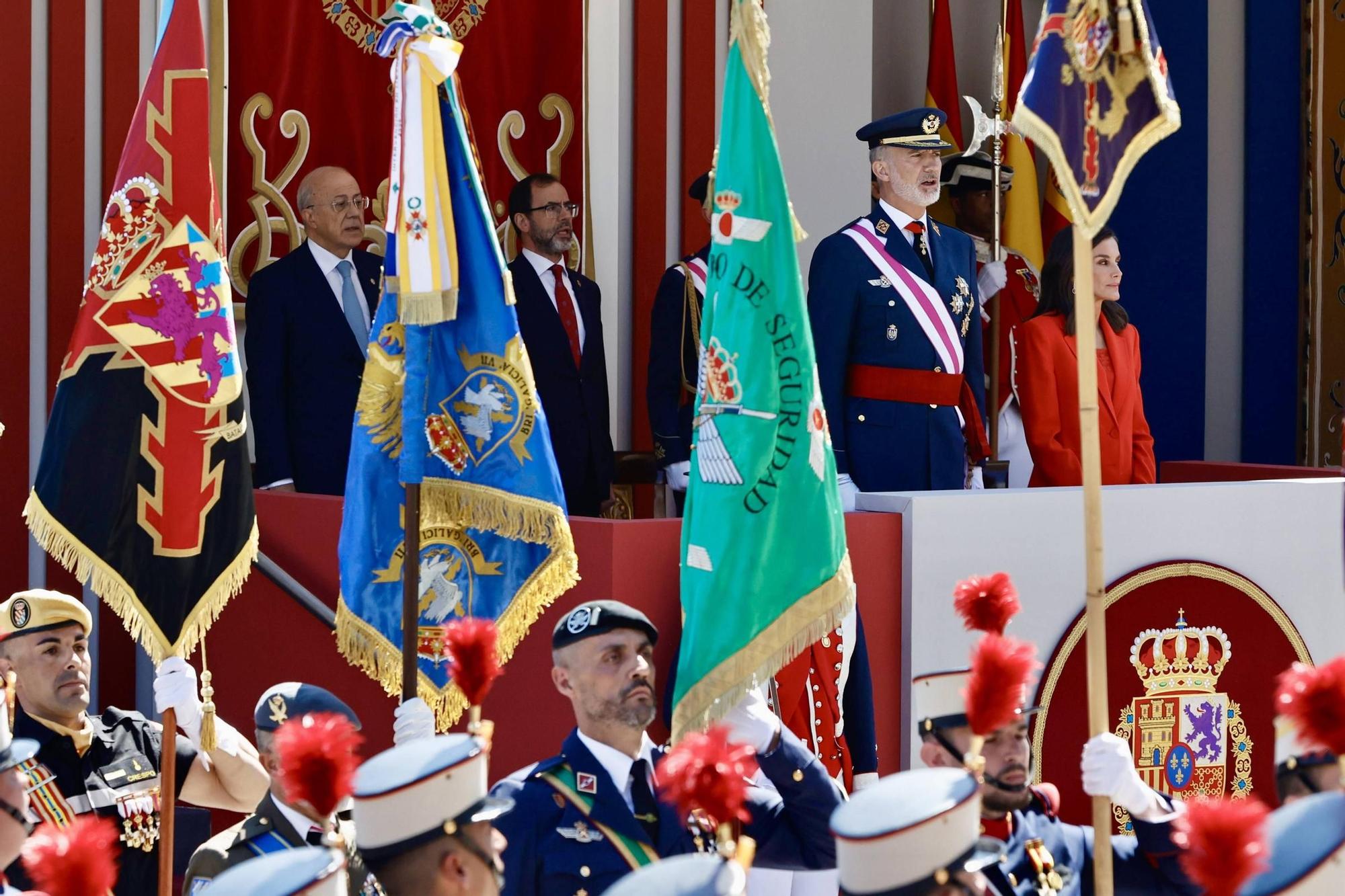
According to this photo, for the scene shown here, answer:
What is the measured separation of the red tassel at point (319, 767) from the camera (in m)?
2.70

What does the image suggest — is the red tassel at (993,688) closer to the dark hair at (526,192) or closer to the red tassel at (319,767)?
the red tassel at (319,767)

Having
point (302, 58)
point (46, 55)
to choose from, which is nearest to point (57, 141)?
point (46, 55)

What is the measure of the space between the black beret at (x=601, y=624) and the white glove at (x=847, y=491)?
1351mm

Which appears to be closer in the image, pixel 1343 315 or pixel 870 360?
pixel 870 360

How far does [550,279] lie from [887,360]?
1.28 meters

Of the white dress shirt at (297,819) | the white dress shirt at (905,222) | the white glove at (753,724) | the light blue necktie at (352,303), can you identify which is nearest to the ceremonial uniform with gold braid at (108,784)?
the white dress shirt at (297,819)

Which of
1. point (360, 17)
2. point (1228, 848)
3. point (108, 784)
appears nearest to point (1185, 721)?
point (108, 784)

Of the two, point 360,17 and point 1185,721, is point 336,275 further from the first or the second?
point 1185,721

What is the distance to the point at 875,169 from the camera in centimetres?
573

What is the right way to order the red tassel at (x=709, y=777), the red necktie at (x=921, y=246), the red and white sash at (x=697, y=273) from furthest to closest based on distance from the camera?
the red and white sash at (x=697, y=273) → the red necktie at (x=921, y=246) → the red tassel at (x=709, y=777)

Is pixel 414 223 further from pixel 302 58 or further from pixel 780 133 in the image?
pixel 780 133

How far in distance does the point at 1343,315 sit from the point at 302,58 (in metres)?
4.67

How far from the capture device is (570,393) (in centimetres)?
626

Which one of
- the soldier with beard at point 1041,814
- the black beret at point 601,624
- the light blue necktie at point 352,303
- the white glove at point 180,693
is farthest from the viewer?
the light blue necktie at point 352,303
